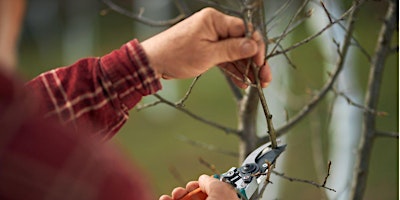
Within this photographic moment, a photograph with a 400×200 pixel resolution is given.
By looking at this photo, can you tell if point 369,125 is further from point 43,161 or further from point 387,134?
point 43,161

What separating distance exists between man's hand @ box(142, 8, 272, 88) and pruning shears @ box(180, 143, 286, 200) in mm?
107

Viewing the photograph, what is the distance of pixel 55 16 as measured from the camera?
19.1ft

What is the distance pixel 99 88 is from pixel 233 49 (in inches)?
6.5

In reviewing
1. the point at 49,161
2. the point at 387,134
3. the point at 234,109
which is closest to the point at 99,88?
the point at 49,161

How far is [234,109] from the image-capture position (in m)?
3.54

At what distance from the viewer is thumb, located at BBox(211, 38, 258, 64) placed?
81cm

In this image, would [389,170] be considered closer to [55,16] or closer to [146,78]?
[146,78]

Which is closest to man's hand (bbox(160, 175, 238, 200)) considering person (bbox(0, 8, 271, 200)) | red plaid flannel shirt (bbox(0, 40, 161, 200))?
person (bbox(0, 8, 271, 200))

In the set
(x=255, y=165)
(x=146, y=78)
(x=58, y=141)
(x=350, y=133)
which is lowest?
(x=350, y=133)

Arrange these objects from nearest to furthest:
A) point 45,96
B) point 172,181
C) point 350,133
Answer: point 45,96 → point 350,133 → point 172,181

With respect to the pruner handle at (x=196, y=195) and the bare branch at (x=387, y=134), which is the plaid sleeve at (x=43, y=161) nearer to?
the pruner handle at (x=196, y=195)

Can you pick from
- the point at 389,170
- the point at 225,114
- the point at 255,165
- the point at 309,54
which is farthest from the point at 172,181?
the point at 255,165

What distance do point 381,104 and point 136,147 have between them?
1154mm

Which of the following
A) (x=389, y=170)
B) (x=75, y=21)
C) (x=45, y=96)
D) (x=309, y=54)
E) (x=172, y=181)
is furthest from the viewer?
(x=75, y=21)
